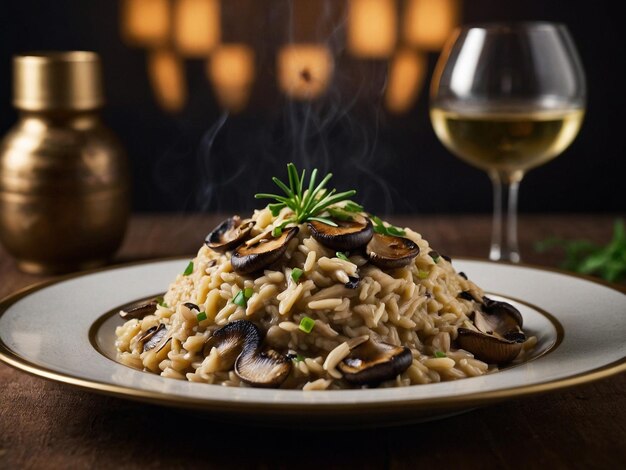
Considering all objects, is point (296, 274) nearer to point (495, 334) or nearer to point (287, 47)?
point (495, 334)

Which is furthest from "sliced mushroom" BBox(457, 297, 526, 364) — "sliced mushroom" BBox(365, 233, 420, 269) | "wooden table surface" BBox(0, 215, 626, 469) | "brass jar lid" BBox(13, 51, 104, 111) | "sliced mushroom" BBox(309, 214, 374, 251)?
"brass jar lid" BBox(13, 51, 104, 111)

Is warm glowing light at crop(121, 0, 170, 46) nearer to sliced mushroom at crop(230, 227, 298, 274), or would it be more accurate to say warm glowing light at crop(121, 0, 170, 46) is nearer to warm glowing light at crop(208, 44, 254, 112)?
warm glowing light at crop(208, 44, 254, 112)

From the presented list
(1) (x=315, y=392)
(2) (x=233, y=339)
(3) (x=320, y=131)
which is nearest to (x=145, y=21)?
(3) (x=320, y=131)

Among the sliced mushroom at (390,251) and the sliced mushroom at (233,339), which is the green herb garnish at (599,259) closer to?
the sliced mushroom at (390,251)

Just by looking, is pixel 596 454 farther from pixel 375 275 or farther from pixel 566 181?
pixel 566 181

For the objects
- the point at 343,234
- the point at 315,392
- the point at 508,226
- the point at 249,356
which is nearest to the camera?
the point at 315,392

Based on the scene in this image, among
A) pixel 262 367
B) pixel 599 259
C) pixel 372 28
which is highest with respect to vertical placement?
pixel 372 28

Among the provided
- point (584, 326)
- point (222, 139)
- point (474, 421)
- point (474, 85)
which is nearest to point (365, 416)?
point (474, 421)
